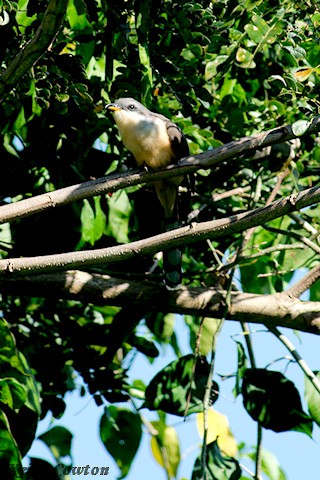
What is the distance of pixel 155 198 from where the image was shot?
5.14 meters

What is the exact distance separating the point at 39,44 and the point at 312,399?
2203mm

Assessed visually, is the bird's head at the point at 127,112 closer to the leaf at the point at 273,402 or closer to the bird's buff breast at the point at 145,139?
the bird's buff breast at the point at 145,139

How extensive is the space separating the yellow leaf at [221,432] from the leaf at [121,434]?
0.39 meters

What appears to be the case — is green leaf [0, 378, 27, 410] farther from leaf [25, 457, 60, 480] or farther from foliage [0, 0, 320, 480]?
leaf [25, 457, 60, 480]

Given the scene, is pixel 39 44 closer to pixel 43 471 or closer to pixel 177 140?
pixel 177 140

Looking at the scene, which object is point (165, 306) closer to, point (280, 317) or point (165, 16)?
point (280, 317)

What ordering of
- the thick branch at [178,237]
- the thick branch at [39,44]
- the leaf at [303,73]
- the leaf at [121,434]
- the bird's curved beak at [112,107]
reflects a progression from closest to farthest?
the thick branch at [39,44] → the thick branch at [178,237] → the leaf at [303,73] → the bird's curved beak at [112,107] → the leaf at [121,434]

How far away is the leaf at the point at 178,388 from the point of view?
14.4 feet

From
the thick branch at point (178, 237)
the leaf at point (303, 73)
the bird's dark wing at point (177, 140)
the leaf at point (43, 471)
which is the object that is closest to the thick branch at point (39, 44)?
the thick branch at point (178, 237)

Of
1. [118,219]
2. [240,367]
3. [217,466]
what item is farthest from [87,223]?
[217,466]

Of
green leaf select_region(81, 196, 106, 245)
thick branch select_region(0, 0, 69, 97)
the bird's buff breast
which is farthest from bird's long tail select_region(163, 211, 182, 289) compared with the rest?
thick branch select_region(0, 0, 69, 97)

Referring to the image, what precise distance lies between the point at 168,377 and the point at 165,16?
1.84m

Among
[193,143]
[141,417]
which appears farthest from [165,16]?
[141,417]

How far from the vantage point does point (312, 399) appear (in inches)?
166
